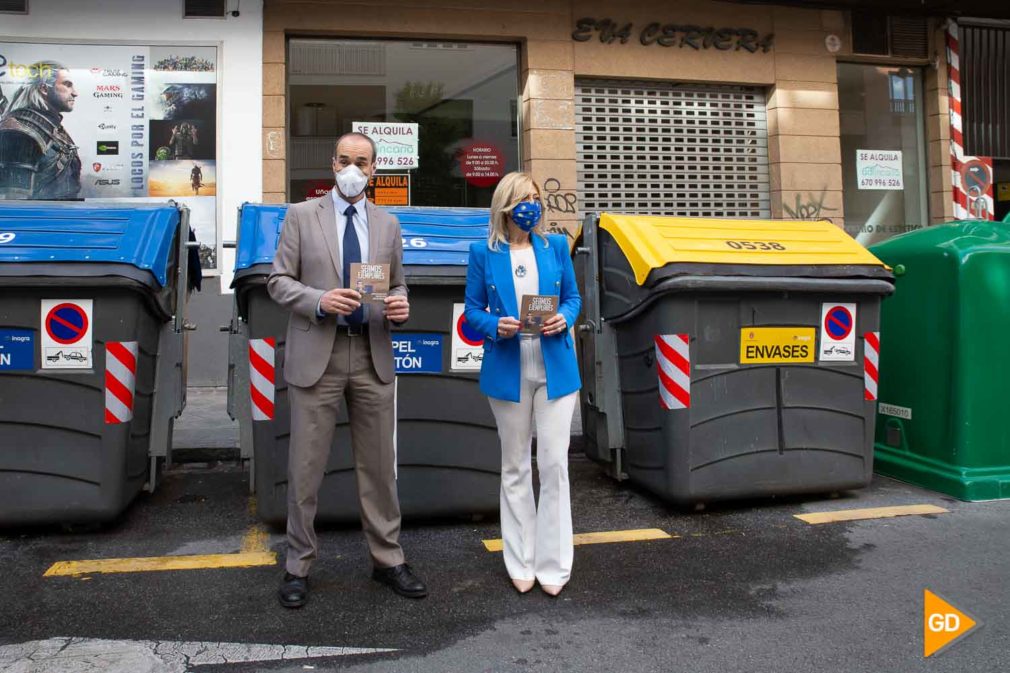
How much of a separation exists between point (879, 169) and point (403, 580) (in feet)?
33.3

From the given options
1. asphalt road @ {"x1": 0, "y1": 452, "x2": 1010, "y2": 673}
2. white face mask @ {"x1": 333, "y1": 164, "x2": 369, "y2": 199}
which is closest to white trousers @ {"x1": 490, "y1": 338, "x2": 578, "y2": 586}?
asphalt road @ {"x1": 0, "y1": 452, "x2": 1010, "y2": 673}

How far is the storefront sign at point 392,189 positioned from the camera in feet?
31.6

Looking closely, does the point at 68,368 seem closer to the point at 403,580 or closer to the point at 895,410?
the point at 403,580

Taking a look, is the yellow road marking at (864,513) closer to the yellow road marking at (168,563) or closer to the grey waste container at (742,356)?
the grey waste container at (742,356)

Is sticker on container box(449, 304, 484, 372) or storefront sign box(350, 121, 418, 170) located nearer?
sticker on container box(449, 304, 484, 372)

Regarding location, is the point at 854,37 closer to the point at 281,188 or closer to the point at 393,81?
the point at 393,81

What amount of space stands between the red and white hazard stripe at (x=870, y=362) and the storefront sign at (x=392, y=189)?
19.7 feet

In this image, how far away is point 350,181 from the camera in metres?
3.36

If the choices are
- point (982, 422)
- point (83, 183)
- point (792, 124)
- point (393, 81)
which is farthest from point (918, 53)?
point (83, 183)

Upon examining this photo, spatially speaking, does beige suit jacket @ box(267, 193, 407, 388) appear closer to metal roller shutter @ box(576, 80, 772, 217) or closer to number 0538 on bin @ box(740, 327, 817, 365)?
number 0538 on bin @ box(740, 327, 817, 365)

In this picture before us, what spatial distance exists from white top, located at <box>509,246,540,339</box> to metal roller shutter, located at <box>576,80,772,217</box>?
672 centimetres

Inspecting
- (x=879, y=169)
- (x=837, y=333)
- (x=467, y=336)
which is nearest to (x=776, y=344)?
(x=837, y=333)

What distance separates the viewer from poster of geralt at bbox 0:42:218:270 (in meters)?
8.70

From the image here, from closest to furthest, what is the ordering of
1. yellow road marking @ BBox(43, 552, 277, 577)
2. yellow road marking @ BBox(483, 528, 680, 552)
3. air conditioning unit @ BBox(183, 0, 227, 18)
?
yellow road marking @ BBox(43, 552, 277, 577) < yellow road marking @ BBox(483, 528, 680, 552) < air conditioning unit @ BBox(183, 0, 227, 18)
